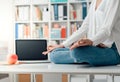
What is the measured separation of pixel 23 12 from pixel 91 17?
2.49 metres

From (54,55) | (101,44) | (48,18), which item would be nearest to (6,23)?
(48,18)

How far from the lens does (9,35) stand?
4379 mm

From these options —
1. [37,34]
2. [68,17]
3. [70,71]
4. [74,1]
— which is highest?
[74,1]

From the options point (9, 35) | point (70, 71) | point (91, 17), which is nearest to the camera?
point (70, 71)

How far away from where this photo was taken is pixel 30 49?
329cm

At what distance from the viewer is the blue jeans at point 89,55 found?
1.44 meters

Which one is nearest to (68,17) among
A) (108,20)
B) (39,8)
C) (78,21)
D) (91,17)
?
(78,21)

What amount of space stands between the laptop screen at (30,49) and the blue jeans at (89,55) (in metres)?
1.55

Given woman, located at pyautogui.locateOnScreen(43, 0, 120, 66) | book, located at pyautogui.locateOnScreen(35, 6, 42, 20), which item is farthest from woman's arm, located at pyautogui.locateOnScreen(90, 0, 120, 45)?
book, located at pyautogui.locateOnScreen(35, 6, 42, 20)

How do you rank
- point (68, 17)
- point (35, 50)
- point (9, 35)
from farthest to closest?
point (9, 35) → point (68, 17) → point (35, 50)

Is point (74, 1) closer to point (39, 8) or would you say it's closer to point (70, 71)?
point (39, 8)

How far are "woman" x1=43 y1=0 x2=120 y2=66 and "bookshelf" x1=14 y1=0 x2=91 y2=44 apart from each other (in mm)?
2310

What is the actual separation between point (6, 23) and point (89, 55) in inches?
124

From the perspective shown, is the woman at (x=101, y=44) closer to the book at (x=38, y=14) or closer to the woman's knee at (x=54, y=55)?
the woman's knee at (x=54, y=55)
